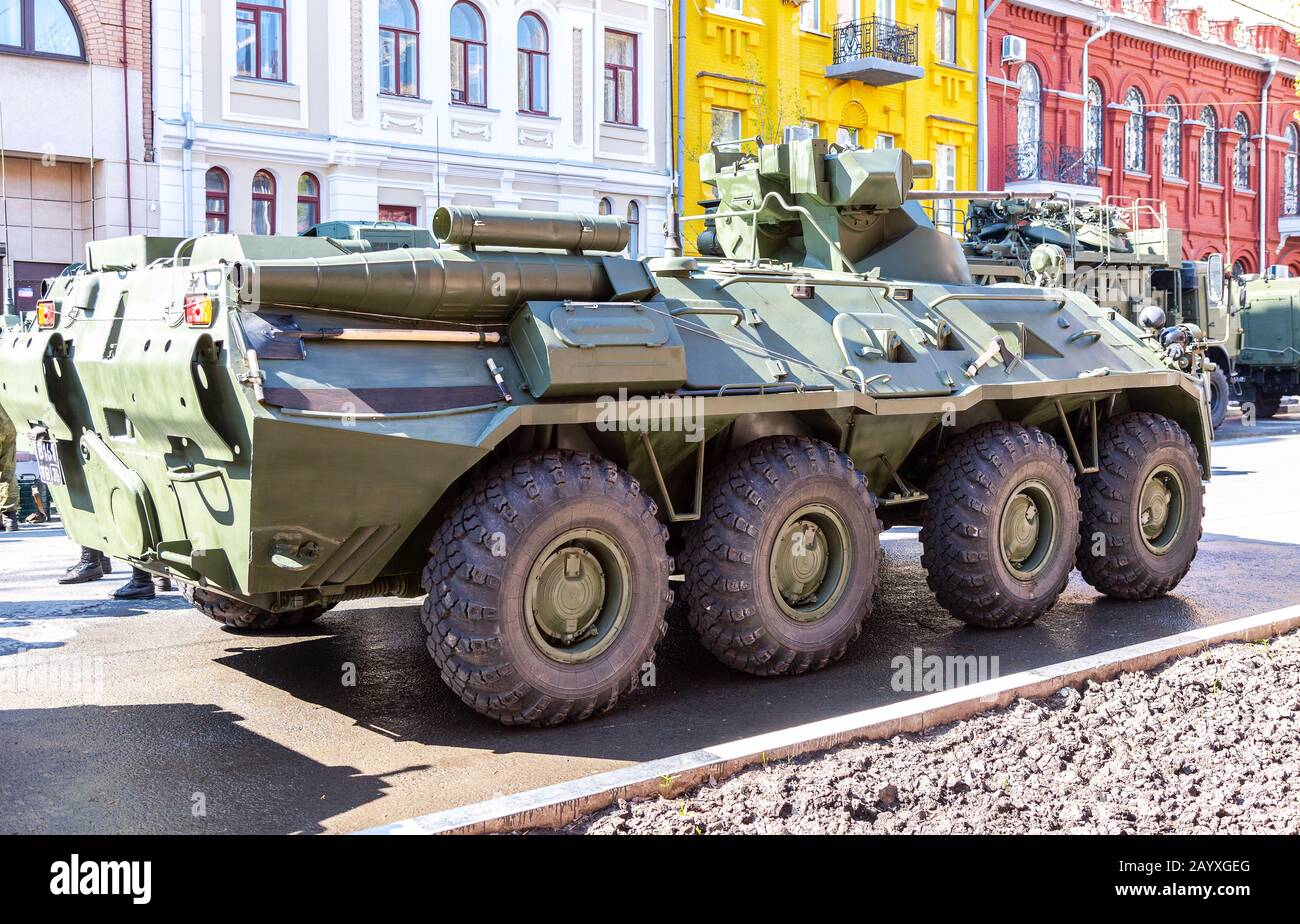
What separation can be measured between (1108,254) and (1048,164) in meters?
12.1

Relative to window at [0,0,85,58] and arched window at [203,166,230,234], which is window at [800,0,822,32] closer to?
arched window at [203,166,230,234]

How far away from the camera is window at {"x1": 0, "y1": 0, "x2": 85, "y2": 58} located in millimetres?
17234

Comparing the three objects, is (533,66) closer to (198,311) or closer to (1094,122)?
(1094,122)

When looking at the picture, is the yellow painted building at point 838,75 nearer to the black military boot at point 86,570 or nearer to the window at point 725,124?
the window at point 725,124

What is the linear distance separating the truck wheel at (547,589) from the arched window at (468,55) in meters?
16.8

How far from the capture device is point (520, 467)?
552 cm

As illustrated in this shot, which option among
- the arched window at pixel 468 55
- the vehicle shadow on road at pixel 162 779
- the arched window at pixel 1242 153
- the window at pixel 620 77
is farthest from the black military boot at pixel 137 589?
the arched window at pixel 1242 153

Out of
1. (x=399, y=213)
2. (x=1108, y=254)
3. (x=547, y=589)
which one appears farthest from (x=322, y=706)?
(x=1108, y=254)

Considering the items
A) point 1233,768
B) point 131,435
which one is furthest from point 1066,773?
point 131,435

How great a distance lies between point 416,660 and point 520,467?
66.7 inches

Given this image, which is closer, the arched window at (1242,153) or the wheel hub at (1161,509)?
the wheel hub at (1161,509)

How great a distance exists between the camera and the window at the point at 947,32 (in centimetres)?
2991

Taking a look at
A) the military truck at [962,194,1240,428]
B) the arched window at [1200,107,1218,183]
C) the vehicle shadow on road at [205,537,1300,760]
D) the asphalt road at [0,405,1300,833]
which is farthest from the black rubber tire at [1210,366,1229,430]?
the arched window at [1200,107,1218,183]

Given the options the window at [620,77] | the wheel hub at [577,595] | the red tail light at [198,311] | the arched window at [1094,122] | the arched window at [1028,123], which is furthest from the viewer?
the arched window at [1094,122]
